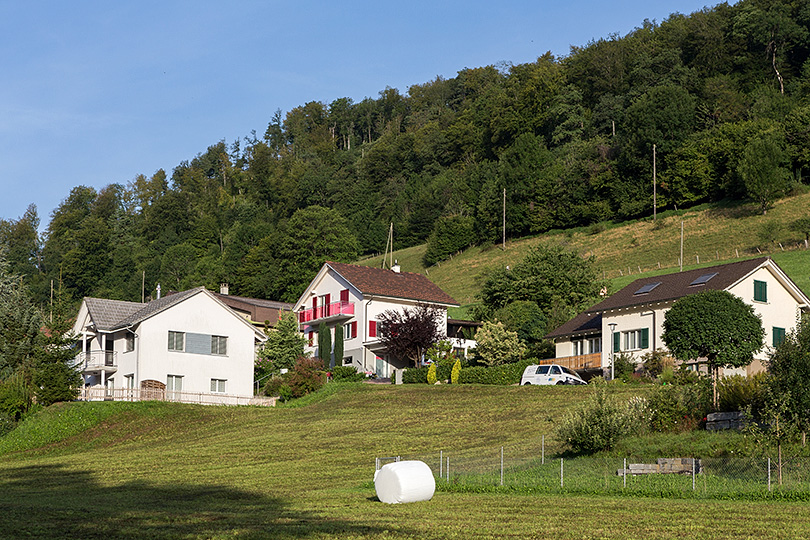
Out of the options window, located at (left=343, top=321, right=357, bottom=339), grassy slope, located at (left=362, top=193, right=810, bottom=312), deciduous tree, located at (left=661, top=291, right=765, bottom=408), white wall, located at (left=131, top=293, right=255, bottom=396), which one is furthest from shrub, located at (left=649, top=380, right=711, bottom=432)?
grassy slope, located at (left=362, top=193, right=810, bottom=312)

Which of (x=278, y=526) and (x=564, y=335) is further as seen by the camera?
(x=564, y=335)

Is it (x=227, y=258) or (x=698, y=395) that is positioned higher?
(x=227, y=258)

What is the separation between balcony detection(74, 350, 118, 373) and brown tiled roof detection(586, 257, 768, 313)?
29584 millimetres

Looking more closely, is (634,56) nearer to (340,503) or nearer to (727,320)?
(727,320)

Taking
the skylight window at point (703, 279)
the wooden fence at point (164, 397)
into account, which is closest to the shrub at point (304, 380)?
the wooden fence at point (164, 397)

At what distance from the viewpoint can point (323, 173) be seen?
16338 cm

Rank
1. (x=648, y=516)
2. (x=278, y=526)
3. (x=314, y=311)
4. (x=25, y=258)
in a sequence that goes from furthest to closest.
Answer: (x=25, y=258), (x=314, y=311), (x=648, y=516), (x=278, y=526)

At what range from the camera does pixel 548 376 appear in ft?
153

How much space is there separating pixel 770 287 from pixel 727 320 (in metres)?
13.0

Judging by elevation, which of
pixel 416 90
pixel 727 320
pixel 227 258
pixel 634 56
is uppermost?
pixel 416 90

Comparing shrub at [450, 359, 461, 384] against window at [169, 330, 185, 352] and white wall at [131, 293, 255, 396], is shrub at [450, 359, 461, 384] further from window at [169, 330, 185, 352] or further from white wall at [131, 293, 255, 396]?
window at [169, 330, 185, 352]

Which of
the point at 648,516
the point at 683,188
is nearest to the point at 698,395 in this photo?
the point at 648,516

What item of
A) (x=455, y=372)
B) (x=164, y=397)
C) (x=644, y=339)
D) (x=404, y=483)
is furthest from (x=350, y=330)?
(x=404, y=483)

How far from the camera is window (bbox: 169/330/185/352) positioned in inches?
2137
